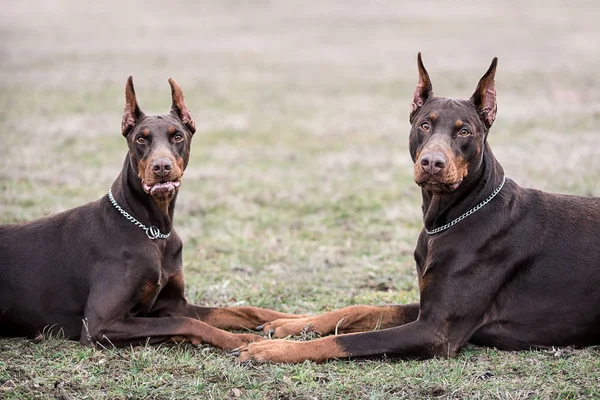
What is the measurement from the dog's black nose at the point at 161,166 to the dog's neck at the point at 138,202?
397mm

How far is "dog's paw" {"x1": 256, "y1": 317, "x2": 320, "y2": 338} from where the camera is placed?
622cm

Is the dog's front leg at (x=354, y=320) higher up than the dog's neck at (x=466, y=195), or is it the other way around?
the dog's neck at (x=466, y=195)

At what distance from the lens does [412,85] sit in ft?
76.7

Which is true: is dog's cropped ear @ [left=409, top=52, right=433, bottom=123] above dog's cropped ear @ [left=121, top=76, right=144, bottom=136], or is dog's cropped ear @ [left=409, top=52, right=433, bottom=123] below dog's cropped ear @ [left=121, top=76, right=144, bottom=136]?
above

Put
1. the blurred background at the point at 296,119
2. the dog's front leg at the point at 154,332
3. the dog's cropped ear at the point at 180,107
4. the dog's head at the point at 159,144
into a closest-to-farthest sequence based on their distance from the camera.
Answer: the dog's front leg at the point at 154,332 < the dog's head at the point at 159,144 < the dog's cropped ear at the point at 180,107 < the blurred background at the point at 296,119

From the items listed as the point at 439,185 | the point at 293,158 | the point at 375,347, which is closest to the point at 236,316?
the point at 375,347

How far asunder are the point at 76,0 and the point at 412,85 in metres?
31.5

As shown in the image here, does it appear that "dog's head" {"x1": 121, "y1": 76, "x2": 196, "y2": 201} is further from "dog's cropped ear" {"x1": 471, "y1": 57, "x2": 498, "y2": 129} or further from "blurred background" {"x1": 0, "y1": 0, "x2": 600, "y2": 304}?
"dog's cropped ear" {"x1": 471, "y1": 57, "x2": 498, "y2": 129}

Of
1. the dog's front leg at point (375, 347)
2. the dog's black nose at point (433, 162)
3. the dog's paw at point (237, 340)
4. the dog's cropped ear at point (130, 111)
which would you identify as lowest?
the dog's paw at point (237, 340)

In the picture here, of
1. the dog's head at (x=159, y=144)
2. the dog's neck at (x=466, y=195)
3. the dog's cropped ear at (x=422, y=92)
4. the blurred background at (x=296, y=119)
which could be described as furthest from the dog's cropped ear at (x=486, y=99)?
the dog's head at (x=159, y=144)

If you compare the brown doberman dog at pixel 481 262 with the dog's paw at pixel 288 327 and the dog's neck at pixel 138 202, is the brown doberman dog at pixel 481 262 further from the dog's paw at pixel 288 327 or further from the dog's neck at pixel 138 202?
the dog's neck at pixel 138 202

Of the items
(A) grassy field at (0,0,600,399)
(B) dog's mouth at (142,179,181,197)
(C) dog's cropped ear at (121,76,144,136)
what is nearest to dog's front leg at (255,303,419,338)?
(A) grassy field at (0,0,600,399)

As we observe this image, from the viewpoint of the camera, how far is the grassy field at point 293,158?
5.39m

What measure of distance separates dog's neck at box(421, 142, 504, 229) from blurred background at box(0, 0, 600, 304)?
1.69 m
